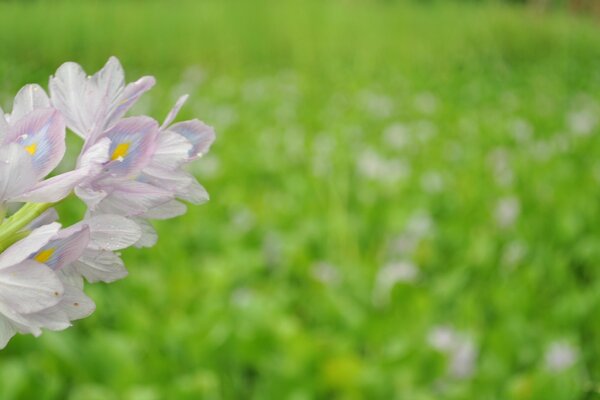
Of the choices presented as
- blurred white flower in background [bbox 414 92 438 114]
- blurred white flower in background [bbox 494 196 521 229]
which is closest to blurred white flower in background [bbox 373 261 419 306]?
blurred white flower in background [bbox 494 196 521 229]

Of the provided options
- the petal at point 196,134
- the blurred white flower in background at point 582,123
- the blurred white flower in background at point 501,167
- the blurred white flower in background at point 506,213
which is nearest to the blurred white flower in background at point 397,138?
the blurred white flower in background at point 501,167

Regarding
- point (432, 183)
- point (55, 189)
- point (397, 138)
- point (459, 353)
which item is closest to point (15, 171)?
point (55, 189)

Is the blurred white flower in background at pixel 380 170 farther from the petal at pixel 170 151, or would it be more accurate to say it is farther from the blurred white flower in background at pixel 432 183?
the petal at pixel 170 151

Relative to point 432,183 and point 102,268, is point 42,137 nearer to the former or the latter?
point 102,268

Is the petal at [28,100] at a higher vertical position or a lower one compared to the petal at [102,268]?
higher

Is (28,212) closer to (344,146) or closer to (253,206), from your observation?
(253,206)

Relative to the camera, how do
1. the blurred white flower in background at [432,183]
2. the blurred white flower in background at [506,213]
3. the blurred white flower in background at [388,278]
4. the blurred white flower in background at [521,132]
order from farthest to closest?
the blurred white flower in background at [521,132], the blurred white flower in background at [432,183], the blurred white flower in background at [506,213], the blurred white flower in background at [388,278]
